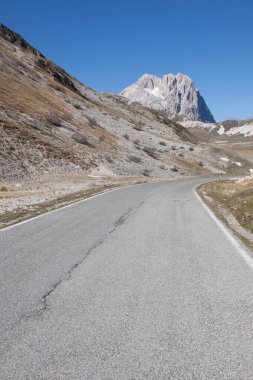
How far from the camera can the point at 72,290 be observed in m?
5.86

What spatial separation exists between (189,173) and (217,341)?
5612 cm

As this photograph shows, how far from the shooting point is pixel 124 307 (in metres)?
5.18

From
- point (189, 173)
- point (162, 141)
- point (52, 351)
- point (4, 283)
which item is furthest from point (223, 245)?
A: point (162, 141)

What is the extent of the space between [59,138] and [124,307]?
41.7 meters

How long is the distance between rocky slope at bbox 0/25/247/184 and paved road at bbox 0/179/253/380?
2196cm

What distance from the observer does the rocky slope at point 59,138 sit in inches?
1436

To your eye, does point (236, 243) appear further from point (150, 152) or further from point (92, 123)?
point (92, 123)

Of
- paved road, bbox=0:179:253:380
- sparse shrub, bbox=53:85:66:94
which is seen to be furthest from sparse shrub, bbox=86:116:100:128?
paved road, bbox=0:179:253:380

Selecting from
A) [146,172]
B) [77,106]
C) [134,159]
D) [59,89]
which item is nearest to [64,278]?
[146,172]

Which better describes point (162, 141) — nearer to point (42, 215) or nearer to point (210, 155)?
point (210, 155)

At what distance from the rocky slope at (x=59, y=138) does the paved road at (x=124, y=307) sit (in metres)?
22.0

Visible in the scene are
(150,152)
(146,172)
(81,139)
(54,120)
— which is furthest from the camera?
(150,152)

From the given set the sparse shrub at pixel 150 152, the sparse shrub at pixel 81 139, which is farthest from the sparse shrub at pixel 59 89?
the sparse shrub at pixel 81 139

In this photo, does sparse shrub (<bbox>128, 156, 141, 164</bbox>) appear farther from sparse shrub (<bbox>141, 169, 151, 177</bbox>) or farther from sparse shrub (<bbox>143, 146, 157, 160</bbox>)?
sparse shrub (<bbox>143, 146, 157, 160</bbox>)
